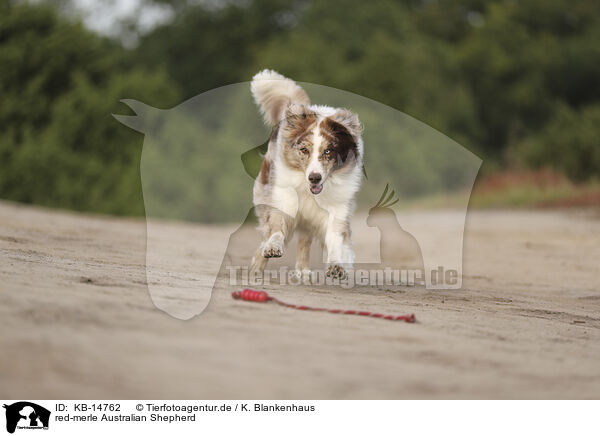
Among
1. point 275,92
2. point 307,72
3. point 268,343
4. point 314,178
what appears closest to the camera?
point 268,343

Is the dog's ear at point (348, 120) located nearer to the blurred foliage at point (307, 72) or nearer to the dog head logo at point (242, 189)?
the dog head logo at point (242, 189)

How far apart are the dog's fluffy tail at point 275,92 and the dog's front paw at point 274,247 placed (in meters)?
1.07

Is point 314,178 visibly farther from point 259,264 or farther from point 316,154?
point 259,264

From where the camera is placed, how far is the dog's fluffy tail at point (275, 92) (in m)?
6.38

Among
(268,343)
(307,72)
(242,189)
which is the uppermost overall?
(307,72)

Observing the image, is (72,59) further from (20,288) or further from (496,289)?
(20,288)

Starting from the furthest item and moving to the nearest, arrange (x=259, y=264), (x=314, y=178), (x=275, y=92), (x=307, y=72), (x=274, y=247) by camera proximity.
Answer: (x=307, y=72), (x=275, y=92), (x=259, y=264), (x=274, y=247), (x=314, y=178)

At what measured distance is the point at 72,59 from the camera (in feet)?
60.5

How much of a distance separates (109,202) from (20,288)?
42.4 ft
